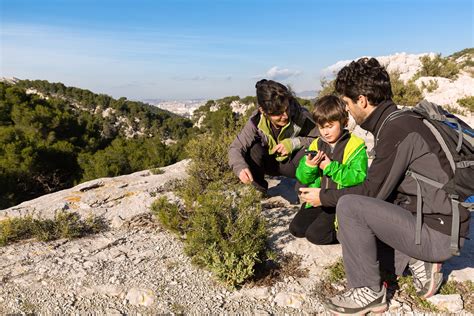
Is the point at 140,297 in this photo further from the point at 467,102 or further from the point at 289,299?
the point at 467,102

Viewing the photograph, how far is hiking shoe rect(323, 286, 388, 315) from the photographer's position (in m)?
2.40

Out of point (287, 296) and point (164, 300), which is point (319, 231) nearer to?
point (287, 296)

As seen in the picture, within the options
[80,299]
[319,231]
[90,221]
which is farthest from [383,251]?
[90,221]

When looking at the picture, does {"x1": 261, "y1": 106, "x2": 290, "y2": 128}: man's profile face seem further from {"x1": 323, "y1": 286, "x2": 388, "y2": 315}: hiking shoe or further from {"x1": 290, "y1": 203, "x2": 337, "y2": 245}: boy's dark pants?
{"x1": 323, "y1": 286, "x2": 388, "y2": 315}: hiking shoe

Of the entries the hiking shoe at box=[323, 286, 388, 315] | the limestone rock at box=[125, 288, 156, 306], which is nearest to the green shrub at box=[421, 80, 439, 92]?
the hiking shoe at box=[323, 286, 388, 315]

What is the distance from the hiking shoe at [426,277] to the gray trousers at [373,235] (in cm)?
26

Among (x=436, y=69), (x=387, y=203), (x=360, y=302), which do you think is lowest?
(x=360, y=302)

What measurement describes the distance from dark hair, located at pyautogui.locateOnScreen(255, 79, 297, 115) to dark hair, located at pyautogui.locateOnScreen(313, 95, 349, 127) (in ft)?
1.86

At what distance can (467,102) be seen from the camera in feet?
31.9

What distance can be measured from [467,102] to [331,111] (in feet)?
29.3

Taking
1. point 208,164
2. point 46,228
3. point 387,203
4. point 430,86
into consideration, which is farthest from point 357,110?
point 430,86

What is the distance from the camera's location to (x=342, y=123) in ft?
9.96

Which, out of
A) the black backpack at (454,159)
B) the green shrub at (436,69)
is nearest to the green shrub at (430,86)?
the green shrub at (436,69)

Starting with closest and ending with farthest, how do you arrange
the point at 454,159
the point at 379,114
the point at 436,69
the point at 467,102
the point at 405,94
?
the point at 454,159 < the point at 379,114 < the point at 467,102 < the point at 405,94 < the point at 436,69
